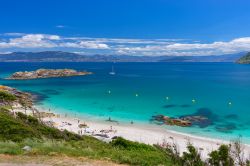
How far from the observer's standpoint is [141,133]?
2047 inches

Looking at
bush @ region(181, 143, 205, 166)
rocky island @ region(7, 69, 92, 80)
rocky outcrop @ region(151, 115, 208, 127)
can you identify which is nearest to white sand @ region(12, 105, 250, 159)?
rocky outcrop @ region(151, 115, 208, 127)

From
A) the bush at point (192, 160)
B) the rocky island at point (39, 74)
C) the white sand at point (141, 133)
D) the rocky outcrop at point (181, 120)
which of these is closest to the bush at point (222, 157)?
the bush at point (192, 160)

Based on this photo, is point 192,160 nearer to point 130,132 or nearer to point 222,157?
point 222,157

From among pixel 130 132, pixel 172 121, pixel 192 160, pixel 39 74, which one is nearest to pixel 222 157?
pixel 192 160

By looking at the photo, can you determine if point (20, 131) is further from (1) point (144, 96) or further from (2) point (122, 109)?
(1) point (144, 96)

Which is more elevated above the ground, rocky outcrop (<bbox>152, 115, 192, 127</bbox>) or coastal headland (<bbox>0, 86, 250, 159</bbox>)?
rocky outcrop (<bbox>152, 115, 192, 127</bbox>)

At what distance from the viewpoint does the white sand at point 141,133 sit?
150 feet

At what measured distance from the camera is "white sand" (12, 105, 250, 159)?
45.6m

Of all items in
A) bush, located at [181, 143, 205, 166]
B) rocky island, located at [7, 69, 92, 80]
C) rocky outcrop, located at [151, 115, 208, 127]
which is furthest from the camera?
rocky island, located at [7, 69, 92, 80]

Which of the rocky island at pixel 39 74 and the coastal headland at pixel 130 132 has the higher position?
the rocky island at pixel 39 74

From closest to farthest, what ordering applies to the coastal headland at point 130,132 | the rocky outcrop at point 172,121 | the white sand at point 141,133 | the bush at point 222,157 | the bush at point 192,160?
the bush at point 192,160 < the bush at point 222,157 < the white sand at point 141,133 < the coastal headland at point 130,132 < the rocky outcrop at point 172,121

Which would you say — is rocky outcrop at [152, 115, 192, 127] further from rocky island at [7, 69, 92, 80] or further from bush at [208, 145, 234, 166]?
rocky island at [7, 69, 92, 80]

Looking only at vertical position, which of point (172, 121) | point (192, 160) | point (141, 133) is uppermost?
point (192, 160)

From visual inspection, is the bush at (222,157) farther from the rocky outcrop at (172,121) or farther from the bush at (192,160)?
the rocky outcrop at (172,121)
